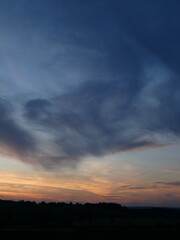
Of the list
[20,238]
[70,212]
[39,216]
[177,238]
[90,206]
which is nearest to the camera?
[177,238]

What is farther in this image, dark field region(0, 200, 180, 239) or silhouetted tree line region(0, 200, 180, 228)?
silhouetted tree line region(0, 200, 180, 228)

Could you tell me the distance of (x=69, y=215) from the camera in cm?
9938

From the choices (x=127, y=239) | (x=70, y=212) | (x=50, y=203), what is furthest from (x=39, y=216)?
(x=127, y=239)

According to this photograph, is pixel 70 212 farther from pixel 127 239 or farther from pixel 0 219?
pixel 127 239

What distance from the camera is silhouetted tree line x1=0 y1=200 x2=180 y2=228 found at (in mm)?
75375

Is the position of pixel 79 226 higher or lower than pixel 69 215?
lower

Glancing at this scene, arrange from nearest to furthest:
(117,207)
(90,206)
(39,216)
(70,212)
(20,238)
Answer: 1. (20,238)
2. (39,216)
3. (70,212)
4. (90,206)
5. (117,207)

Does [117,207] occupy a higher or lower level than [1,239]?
higher

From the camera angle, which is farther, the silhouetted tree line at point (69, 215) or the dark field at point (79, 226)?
the silhouetted tree line at point (69, 215)

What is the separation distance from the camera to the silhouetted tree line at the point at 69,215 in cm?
7538

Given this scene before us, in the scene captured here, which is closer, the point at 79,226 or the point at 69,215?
the point at 79,226

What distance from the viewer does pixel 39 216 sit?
91.9 meters

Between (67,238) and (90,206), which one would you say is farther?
(90,206)

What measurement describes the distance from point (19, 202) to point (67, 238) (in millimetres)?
99345
